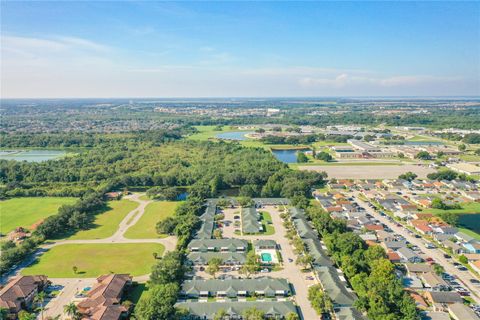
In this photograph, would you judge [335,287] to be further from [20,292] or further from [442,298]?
[20,292]

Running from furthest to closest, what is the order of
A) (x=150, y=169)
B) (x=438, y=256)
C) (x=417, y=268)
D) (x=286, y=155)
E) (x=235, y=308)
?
(x=286, y=155) → (x=150, y=169) → (x=438, y=256) → (x=417, y=268) → (x=235, y=308)

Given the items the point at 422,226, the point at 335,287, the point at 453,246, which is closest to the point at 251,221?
the point at 335,287

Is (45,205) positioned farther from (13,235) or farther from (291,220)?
(291,220)

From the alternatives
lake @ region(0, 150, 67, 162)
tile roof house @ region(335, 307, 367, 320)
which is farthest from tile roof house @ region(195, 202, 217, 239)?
lake @ region(0, 150, 67, 162)

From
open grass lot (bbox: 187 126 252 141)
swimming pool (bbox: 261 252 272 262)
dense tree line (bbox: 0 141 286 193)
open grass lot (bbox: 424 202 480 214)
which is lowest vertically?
swimming pool (bbox: 261 252 272 262)

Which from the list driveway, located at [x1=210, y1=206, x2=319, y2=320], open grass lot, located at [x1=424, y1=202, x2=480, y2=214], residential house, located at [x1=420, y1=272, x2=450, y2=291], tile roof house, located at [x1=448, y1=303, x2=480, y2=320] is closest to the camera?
tile roof house, located at [x1=448, y1=303, x2=480, y2=320]

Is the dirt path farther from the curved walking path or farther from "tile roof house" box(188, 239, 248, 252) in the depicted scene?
"tile roof house" box(188, 239, 248, 252)

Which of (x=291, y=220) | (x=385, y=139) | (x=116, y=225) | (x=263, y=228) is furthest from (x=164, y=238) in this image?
(x=385, y=139)
